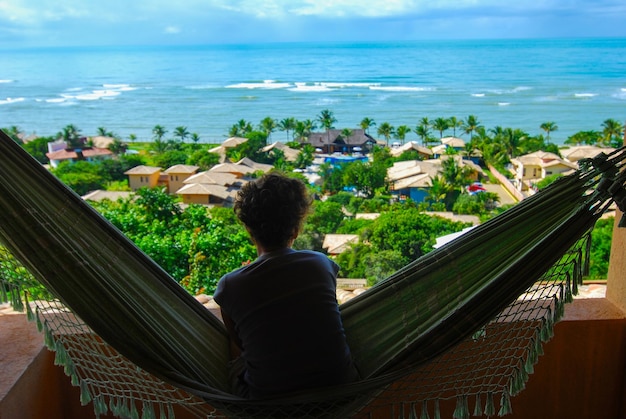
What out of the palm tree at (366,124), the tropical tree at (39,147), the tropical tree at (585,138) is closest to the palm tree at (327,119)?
the palm tree at (366,124)

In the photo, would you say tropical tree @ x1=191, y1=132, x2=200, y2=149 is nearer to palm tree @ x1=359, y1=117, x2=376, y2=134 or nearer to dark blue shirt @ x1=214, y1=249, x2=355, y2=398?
palm tree @ x1=359, y1=117, x2=376, y2=134

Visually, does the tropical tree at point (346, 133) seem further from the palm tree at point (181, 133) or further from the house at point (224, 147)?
the palm tree at point (181, 133)

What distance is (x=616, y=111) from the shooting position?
23516 millimetres

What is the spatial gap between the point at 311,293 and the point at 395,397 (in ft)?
0.83

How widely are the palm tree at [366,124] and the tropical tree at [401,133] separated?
1056 millimetres

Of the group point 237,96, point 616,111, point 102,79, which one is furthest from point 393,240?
point 102,79

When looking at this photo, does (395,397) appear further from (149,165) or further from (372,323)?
(149,165)

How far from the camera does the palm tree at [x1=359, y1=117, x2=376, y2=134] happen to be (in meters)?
22.2

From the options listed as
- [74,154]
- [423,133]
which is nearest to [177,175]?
[74,154]

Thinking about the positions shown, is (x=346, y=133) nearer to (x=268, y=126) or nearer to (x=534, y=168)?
(x=268, y=126)

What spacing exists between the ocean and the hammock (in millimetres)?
20690

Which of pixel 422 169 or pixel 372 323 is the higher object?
pixel 372 323

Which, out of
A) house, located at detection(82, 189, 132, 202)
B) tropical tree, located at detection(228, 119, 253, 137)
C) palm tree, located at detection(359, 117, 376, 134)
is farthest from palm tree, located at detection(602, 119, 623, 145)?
house, located at detection(82, 189, 132, 202)

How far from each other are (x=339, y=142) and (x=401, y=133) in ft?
9.39
